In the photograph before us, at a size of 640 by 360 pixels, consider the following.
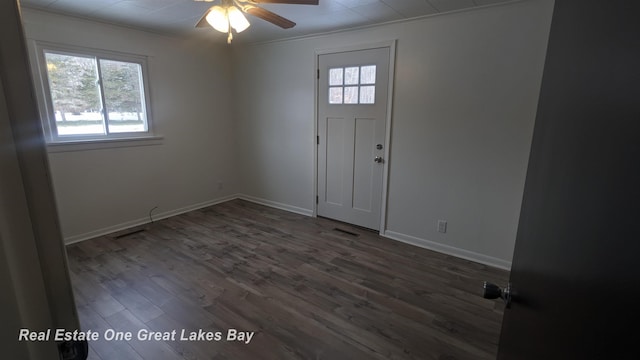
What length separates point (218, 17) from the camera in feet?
6.51

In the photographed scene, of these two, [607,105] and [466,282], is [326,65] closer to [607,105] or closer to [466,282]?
[466,282]

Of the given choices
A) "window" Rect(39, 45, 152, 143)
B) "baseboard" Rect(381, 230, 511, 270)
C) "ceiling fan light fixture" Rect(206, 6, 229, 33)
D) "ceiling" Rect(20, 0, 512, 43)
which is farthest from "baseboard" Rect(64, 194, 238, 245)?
"baseboard" Rect(381, 230, 511, 270)

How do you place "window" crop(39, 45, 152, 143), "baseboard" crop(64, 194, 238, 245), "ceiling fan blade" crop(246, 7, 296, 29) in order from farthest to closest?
"baseboard" crop(64, 194, 238, 245) < "window" crop(39, 45, 152, 143) < "ceiling fan blade" crop(246, 7, 296, 29)

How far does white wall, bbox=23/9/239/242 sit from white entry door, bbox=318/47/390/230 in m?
1.75

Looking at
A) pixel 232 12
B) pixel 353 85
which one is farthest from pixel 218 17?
pixel 353 85

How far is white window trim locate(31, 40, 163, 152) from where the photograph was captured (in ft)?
9.46

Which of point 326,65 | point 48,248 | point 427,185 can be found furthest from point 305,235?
point 48,248

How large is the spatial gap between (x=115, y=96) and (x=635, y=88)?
14.2ft

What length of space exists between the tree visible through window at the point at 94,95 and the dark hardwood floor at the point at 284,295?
130 cm

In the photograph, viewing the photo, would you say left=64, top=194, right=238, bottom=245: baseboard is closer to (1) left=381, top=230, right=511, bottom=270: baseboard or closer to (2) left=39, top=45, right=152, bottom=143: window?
(2) left=39, top=45, right=152, bottom=143: window

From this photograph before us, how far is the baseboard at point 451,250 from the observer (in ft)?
9.52

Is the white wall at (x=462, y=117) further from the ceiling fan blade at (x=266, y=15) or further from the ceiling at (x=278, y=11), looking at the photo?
the ceiling fan blade at (x=266, y=15)

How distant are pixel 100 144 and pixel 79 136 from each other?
202 millimetres

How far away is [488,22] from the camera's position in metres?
2.62
